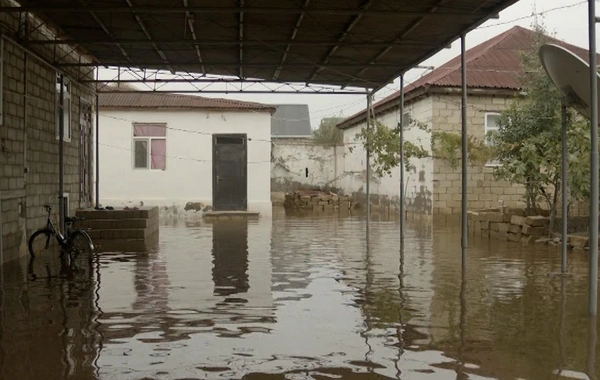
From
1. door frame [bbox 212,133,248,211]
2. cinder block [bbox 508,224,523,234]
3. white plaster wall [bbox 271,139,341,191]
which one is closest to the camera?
cinder block [bbox 508,224,523,234]

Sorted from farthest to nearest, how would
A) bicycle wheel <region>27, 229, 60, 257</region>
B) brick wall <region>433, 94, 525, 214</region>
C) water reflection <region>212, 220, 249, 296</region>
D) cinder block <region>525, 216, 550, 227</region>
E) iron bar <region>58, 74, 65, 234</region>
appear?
1. brick wall <region>433, 94, 525, 214</region>
2. cinder block <region>525, 216, 550, 227</region>
3. iron bar <region>58, 74, 65, 234</region>
4. bicycle wheel <region>27, 229, 60, 257</region>
5. water reflection <region>212, 220, 249, 296</region>

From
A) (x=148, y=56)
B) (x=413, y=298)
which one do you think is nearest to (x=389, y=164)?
(x=148, y=56)

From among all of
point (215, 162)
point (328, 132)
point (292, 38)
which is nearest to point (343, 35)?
point (292, 38)

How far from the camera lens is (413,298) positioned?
8.10 meters

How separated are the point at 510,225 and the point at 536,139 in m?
2.06

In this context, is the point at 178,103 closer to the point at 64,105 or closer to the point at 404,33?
the point at 64,105

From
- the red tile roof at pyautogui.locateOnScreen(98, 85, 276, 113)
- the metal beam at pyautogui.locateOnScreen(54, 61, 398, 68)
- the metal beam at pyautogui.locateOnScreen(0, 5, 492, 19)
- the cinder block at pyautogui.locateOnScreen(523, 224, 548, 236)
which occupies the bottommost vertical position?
the cinder block at pyautogui.locateOnScreen(523, 224, 548, 236)

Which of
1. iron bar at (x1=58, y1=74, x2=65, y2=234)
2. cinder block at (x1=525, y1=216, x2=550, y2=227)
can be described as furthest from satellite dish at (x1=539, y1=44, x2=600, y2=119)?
iron bar at (x1=58, y1=74, x2=65, y2=234)

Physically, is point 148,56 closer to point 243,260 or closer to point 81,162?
point 81,162

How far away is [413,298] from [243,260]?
439 centimetres

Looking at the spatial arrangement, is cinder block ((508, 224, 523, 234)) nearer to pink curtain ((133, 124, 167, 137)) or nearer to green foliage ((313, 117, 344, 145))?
pink curtain ((133, 124, 167, 137))

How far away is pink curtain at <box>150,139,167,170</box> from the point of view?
24.5 meters

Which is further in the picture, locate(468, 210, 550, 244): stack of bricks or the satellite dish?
locate(468, 210, 550, 244): stack of bricks

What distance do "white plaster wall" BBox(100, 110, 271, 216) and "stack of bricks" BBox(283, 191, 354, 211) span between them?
647cm
